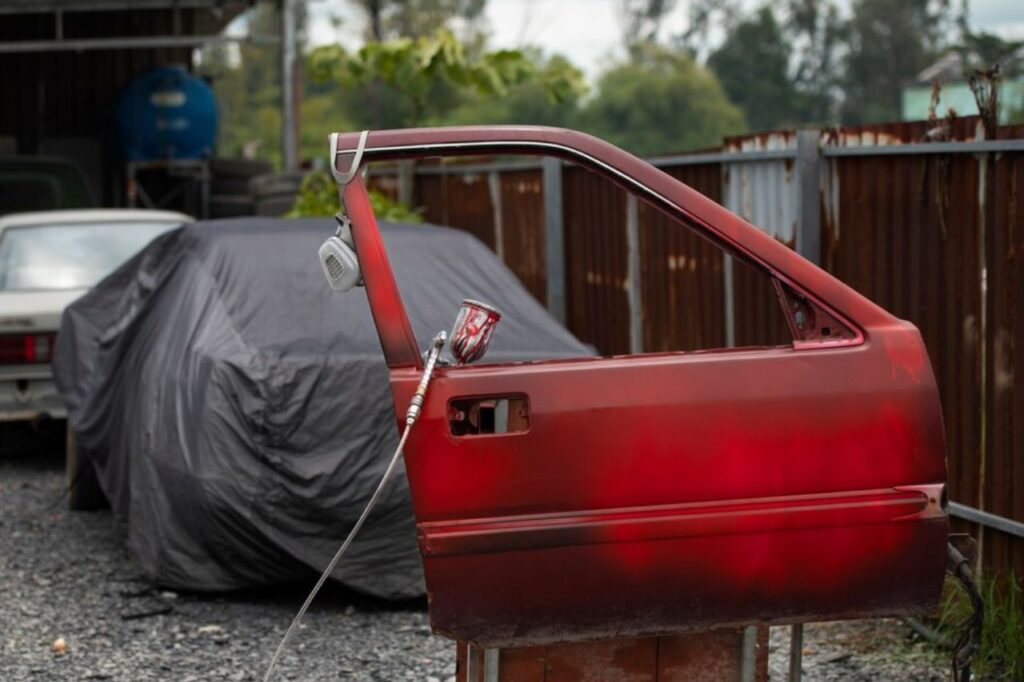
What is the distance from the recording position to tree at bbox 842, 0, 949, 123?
6388 centimetres

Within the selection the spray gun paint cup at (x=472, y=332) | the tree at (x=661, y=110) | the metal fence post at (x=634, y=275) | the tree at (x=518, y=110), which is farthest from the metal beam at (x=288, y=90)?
the tree at (x=661, y=110)

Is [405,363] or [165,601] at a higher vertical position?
[405,363]

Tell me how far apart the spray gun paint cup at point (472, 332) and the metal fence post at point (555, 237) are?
19.9 ft

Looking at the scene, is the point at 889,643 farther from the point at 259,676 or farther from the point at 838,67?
the point at 838,67

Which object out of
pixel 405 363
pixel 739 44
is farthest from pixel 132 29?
pixel 739 44

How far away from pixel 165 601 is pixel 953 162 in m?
3.54

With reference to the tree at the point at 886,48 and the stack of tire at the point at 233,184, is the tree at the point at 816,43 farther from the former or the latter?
the stack of tire at the point at 233,184

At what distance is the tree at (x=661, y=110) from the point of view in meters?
53.7

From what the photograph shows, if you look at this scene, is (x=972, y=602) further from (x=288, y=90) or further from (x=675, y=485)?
(x=288, y=90)

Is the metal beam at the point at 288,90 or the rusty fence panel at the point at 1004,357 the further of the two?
the metal beam at the point at 288,90

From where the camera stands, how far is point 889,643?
5938mm

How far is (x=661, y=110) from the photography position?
54.0m

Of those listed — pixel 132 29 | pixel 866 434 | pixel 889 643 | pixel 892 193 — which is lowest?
pixel 889 643

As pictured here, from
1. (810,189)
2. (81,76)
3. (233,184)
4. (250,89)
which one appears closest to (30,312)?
(810,189)
